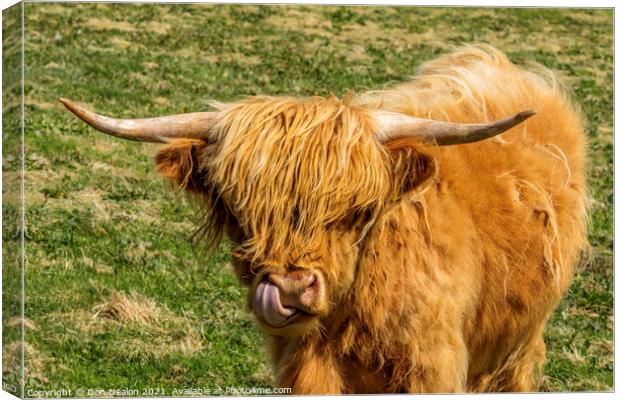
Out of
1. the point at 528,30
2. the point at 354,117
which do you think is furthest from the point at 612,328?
the point at 528,30

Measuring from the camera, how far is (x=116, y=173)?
9219mm

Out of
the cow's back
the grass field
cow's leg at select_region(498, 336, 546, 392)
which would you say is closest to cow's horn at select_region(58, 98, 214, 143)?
the grass field

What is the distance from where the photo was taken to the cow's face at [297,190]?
4574 millimetres

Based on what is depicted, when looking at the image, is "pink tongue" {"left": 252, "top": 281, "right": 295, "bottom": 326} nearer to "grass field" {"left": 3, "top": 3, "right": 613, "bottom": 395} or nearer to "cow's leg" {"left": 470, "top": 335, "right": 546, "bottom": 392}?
"grass field" {"left": 3, "top": 3, "right": 613, "bottom": 395}

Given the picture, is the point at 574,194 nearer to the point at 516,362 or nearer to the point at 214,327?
the point at 516,362

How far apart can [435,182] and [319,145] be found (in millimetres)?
723

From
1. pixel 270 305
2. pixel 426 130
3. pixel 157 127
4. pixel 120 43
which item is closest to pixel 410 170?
pixel 426 130

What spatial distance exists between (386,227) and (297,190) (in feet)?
1.66

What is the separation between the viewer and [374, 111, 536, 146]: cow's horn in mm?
4664

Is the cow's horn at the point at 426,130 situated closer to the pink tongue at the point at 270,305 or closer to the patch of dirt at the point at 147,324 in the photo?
the pink tongue at the point at 270,305

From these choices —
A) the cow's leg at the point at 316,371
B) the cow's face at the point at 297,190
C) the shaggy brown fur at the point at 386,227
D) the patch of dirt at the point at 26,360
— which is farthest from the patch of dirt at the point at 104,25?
the cow's leg at the point at 316,371

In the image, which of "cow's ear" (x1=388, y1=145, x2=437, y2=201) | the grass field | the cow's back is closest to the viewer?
"cow's ear" (x1=388, y1=145, x2=437, y2=201)

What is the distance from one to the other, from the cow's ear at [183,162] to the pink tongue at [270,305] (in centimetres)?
67

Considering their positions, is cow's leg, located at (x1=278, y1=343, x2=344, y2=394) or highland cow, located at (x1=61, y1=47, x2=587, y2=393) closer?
highland cow, located at (x1=61, y1=47, x2=587, y2=393)
